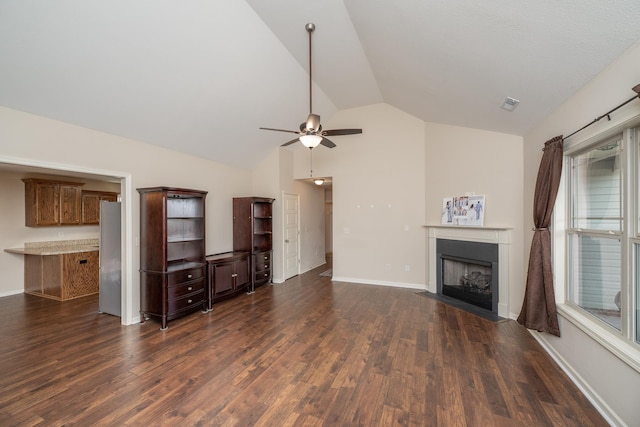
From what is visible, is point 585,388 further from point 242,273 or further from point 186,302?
point 242,273

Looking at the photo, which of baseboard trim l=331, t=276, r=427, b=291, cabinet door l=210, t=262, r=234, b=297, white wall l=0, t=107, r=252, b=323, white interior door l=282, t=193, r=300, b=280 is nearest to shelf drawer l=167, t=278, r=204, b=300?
cabinet door l=210, t=262, r=234, b=297

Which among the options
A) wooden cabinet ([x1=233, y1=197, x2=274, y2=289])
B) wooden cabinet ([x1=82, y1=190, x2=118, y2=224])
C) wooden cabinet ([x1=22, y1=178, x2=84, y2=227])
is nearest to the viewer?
wooden cabinet ([x1=22, y1=178, x2=84, y2=227])

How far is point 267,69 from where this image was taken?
387 cm

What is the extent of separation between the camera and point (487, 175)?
165 inches

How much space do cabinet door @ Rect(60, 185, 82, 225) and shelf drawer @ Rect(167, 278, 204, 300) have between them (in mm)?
3841

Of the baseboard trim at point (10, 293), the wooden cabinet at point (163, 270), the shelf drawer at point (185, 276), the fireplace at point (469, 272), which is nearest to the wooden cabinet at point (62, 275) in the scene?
the baseboard trim at point (10, 293)

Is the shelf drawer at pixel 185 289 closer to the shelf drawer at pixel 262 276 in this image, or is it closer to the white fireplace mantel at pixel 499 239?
the shelf drawer at pixel 262 276

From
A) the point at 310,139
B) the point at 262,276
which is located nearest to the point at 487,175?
the point at 310,139

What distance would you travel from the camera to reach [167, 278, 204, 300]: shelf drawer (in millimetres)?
3752

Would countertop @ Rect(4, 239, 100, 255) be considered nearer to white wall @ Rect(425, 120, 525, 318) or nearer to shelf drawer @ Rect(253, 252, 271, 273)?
shelf drawer @ Rect(253, 252, 271, 273)

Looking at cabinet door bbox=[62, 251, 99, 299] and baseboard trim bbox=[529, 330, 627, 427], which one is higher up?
cabinet door bbox=[62, 251, 99, 299]

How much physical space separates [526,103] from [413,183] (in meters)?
2.63

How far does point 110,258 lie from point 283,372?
11.4ft

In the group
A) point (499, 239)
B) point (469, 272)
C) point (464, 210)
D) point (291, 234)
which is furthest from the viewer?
point (291, 234)
